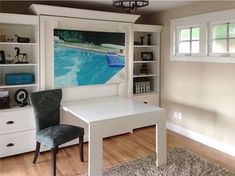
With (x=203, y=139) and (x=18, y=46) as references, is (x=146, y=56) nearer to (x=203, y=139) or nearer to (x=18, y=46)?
(x=203, y=139)

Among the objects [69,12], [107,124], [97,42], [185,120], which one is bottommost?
[185,120]

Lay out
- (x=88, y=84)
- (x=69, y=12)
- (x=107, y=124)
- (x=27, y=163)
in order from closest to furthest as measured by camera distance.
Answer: (x=107, y=124) → (x=27, y=163) → (x=69, y=12) → (x=88, y=84)

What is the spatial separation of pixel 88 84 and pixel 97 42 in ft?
2.31

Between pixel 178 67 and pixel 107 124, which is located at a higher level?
pixel 178 67

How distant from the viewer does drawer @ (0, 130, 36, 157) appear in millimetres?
3154

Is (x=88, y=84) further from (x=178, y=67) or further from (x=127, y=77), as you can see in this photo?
(x=178, y=67)

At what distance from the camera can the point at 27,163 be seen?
3082 millimetres

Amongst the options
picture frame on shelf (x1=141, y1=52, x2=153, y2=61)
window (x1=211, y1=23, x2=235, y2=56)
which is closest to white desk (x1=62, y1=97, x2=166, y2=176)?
window (x1=211, y1=23, x2=235, y2=56)

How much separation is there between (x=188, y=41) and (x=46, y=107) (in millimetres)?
2618

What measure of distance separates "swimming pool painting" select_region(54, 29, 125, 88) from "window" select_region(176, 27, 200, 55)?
3.46 feet

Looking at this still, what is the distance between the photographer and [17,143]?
3238 millimetres

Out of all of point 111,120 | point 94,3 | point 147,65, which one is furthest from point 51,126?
point 147,65

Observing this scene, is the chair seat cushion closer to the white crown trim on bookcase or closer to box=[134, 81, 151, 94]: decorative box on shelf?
the white crown trim on bookcase

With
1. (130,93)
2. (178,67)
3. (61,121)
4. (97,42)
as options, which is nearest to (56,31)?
(97,42)
